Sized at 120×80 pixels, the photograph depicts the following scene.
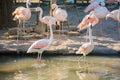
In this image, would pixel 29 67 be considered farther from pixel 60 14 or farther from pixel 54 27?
pixel 54 27

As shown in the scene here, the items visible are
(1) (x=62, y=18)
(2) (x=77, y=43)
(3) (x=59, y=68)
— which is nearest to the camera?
(3) (x=59, y=68)

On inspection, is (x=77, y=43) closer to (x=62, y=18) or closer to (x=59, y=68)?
(x=62, y=18)

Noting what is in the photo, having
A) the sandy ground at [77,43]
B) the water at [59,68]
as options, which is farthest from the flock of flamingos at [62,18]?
the sandy ground at [77,43]

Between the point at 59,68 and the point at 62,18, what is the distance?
3351 mm

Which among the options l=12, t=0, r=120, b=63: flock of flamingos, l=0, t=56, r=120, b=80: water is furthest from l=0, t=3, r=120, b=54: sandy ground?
l=12, t=0, r=120, b=63: flock of flamingos

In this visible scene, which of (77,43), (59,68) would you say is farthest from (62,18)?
(59,68)

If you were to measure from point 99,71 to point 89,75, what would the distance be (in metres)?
0.42

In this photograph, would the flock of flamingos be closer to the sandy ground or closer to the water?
the water

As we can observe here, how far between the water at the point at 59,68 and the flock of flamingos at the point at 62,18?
12.0 inches

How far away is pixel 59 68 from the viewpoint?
10.4 metres

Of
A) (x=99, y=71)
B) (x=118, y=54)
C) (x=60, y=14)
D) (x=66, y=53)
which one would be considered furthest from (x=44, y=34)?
(x=99, y=71)

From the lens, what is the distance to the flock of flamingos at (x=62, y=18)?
10.5 metres

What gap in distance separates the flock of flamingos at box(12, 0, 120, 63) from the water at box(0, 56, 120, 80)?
30 cm

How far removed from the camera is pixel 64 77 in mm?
9531
